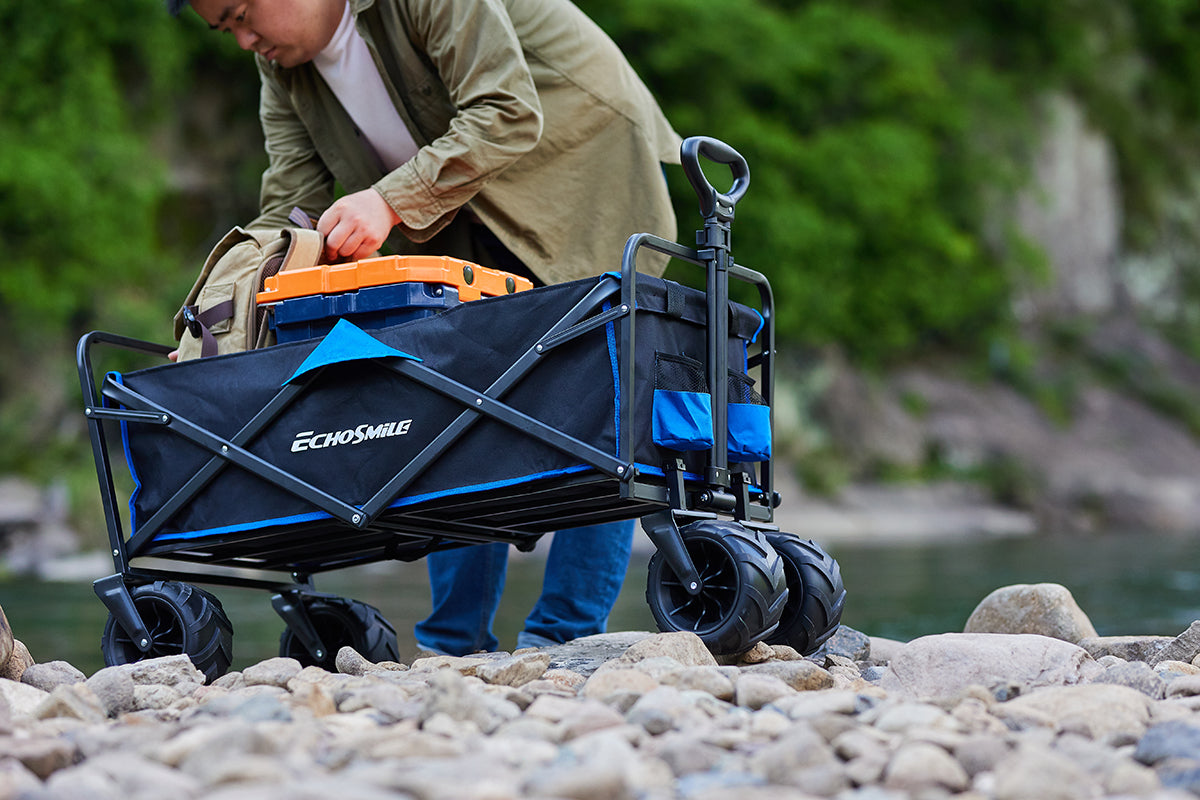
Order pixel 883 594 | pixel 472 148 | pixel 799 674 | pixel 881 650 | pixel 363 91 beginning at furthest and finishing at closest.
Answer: pixel 883 594 < pixel 881 650 < pixel 363 91 < pixel 472 148 < pixel 799 674

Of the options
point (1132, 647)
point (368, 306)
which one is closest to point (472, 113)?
point (368, 306)

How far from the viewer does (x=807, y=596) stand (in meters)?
2.46

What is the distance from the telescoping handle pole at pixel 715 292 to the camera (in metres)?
2.40

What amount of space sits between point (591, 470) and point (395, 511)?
407mm

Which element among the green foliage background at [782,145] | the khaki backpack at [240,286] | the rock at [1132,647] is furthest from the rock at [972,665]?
the green foliage background at [782,145]

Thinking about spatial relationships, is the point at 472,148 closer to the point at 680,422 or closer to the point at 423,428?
the point at 423,428

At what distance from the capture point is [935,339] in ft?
69.1

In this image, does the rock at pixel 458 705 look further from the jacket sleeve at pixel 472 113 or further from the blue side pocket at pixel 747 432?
the jacket sleeve at pixel 472 113

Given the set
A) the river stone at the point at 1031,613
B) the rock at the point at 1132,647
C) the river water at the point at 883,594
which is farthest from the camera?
the river water at the point at 883,594

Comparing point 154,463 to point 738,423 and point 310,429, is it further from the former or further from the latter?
point 738,423

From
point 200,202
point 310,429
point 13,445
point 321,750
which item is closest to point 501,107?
point 310,429

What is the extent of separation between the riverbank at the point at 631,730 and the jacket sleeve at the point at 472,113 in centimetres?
92

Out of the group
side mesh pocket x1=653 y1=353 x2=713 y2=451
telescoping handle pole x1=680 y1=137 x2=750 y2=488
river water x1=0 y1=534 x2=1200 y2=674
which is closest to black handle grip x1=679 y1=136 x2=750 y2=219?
telescoping handle pole x1=680 y1=137 x2=750 y2=488

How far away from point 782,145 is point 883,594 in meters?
13.8
